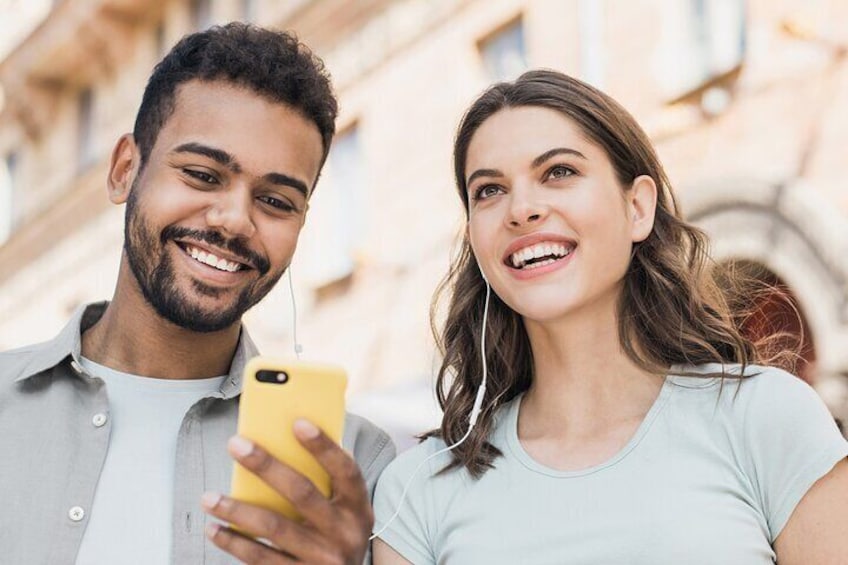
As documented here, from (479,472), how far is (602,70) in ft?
19.6

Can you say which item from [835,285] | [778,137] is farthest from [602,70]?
[835,285]

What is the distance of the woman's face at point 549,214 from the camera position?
266cm

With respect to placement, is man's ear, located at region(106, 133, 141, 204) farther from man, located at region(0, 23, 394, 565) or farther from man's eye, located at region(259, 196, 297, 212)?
man's eye, located at region(259, 196, 297, 212)

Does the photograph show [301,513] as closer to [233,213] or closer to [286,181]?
[233,213]

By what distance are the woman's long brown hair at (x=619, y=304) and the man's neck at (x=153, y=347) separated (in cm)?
61

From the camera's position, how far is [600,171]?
2.77 m

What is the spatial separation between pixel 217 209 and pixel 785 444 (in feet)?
4.80

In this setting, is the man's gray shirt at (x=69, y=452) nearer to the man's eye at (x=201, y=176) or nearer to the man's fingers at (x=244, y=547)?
the man's eye at (x=201, y=176)

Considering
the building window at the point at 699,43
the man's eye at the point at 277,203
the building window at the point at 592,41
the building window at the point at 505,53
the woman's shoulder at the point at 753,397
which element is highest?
the building window at the point at 505,53

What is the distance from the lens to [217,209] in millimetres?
2822

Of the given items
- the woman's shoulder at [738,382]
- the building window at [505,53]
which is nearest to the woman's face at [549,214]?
the woman's shoulder at [738,382]

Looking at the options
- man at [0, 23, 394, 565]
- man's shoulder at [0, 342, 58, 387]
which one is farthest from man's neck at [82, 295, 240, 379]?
man's shoulder at [0, 342, 58, 387]

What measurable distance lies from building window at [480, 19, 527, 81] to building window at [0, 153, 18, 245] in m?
11.3

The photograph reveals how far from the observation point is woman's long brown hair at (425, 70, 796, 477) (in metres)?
2.78
